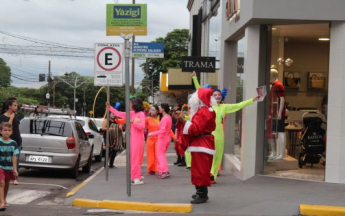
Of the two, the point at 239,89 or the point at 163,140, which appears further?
the point at 239,89

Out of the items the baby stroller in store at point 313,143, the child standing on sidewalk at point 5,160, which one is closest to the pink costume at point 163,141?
the baby stroller in store at point 313,143

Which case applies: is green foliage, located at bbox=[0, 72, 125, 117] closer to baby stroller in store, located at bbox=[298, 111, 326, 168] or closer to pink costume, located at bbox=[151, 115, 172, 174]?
pink costume, located at bbox=[151, 115, 172, 174]

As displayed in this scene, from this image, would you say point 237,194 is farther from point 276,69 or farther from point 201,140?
point 276,69

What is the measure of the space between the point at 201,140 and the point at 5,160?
3.12m

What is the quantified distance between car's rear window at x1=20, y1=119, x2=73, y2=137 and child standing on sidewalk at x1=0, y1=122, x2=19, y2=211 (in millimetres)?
4371

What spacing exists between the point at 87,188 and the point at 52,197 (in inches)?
29.0

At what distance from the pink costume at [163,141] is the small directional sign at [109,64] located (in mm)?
2011

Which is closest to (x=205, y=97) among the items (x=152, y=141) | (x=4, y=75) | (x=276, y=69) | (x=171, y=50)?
(x=276, y=69)

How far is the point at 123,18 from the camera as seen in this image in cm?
1270

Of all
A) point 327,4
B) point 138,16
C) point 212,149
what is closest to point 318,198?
point 212,149

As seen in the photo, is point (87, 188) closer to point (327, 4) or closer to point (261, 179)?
point (261, 179)

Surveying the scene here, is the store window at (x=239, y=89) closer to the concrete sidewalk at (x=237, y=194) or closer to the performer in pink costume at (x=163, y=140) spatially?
the concrete sidewalk at (x=237, y=194)

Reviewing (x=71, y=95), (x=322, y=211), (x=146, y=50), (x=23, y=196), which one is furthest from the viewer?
(x=71, y=95)

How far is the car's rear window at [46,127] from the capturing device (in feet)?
40.6
